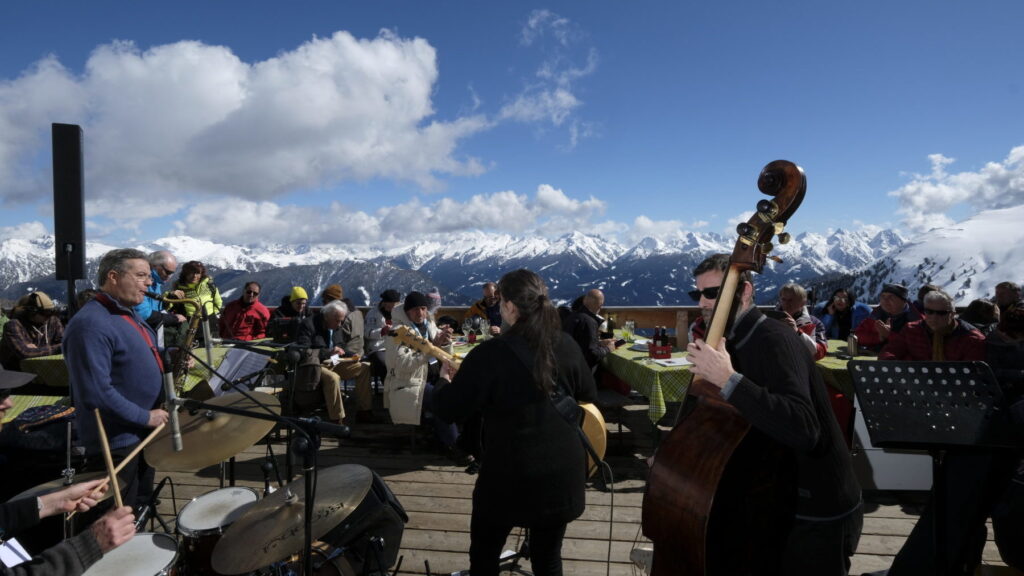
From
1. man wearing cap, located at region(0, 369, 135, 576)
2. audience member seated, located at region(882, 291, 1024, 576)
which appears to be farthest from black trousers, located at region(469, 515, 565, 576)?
audience member seated, located at region(882, 291, 1024, 576)

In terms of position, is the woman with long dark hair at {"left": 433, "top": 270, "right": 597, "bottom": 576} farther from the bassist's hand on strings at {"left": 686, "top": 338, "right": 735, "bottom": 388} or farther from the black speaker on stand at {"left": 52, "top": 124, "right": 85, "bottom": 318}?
the black speaker on stand at {"left": 52, "top": 124, "right": 85, "bottom": 318}

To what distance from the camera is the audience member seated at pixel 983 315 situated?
21.2ft

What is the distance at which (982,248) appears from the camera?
14238cm

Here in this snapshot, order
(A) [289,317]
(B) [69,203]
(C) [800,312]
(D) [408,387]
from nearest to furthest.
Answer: (B) [69,203]
(D) [408,387]
(C) [800,312]
(A) [289,317]

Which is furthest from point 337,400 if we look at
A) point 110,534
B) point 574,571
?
point 110,534

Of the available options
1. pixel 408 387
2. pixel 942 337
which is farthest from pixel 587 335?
pixel 942 337

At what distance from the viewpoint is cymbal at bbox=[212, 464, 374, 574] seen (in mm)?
2410

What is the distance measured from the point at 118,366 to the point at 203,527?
3.91 feet

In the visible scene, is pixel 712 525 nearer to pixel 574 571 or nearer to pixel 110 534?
pixel 574 571

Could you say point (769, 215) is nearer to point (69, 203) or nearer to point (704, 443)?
point (704, 443)

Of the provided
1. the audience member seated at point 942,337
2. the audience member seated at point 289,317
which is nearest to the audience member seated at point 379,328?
the audience member seated at point 289,317

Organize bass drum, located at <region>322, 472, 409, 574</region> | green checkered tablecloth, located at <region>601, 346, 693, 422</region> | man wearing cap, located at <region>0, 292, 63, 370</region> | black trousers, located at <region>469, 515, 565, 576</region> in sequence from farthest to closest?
1. man wearing cap, located at <region>0, 292, 63, 370</region>
2. green checkered tablecloth, located at <region>601, 346, 693, 422</region>
3. bass drum, located at <region>322, 472, 409, 574</region>
4. black trousers, located at <region>469, 515, 565, 576</region>

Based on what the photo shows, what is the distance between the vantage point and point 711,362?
1915 mm

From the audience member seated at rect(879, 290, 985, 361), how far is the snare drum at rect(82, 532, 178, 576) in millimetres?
6262
